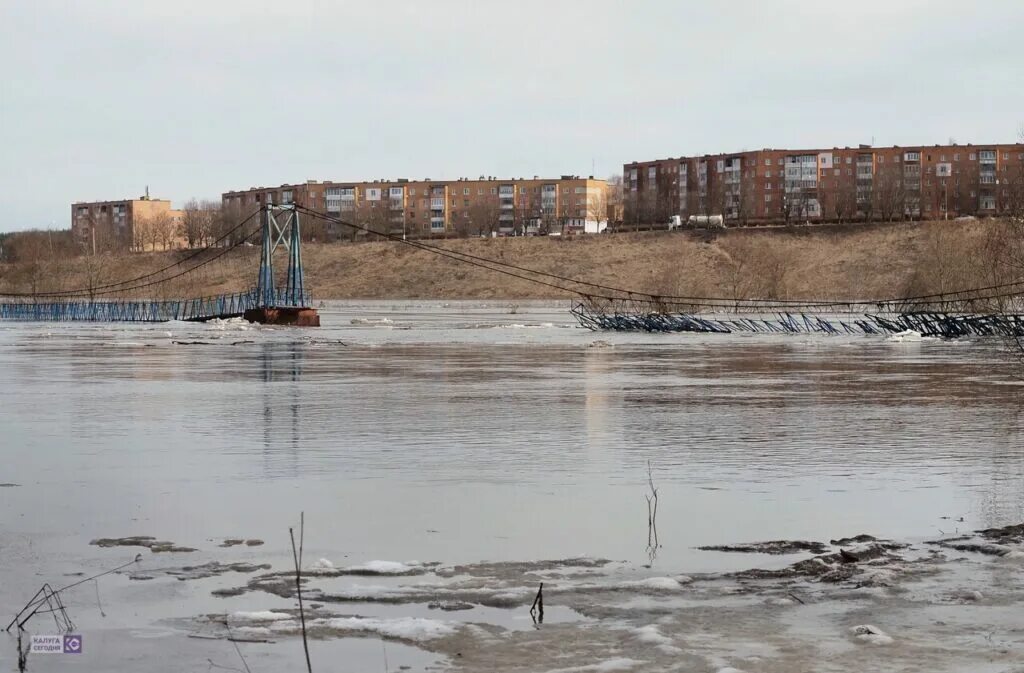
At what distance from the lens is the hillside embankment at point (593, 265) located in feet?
361

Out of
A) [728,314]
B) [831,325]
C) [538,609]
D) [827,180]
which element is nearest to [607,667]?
[538,609]

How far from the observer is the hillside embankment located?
10994 cm

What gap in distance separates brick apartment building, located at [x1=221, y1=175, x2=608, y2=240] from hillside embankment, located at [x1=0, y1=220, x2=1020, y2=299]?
118 feet

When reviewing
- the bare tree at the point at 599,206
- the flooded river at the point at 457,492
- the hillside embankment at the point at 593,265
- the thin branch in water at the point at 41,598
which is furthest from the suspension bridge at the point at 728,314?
the bare tree at the point at 599,206

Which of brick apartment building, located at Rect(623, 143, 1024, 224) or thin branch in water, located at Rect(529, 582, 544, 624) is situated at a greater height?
brick apartment building, located at Rect(623, 143, 1024, 224)

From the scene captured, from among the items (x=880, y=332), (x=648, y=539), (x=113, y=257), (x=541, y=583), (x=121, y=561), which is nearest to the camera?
(x=541, y=583)

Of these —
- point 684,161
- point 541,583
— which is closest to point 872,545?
point 541,583

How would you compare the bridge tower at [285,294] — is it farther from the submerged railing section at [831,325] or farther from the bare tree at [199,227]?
the bare tree at [199,227]

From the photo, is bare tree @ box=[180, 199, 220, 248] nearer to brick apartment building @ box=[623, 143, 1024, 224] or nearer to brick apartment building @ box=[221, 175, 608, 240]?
brick apartment building @ box=[221, 175, 608, 240]

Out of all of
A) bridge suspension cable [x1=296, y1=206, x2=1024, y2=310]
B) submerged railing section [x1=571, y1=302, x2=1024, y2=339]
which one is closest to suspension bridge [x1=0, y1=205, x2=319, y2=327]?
bridge suspension cable [x1=296, y1=206, x2=1024, y2=310]

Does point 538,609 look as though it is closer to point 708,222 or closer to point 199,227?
point 708,222

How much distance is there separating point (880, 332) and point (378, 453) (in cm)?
3890

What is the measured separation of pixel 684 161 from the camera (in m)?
173

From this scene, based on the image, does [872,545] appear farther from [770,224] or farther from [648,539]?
[770,224]
